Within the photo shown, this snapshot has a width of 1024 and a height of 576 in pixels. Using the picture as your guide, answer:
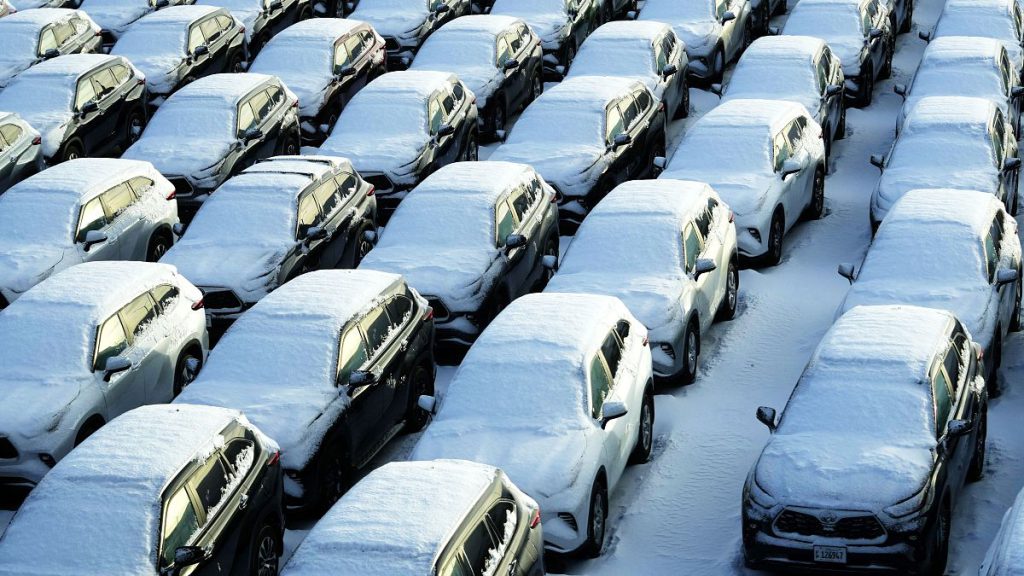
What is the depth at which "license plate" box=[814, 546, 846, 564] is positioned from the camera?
11.3 meters

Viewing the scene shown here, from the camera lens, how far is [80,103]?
20.8m

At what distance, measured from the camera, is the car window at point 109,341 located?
13742 mm

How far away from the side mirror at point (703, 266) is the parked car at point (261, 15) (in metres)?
12.3

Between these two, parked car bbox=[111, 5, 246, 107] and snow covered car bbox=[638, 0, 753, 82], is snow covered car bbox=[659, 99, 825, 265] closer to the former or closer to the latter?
snow covered car bbox=[638, 0, 753, 82]

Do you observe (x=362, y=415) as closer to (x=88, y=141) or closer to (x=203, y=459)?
(x=203, y=459)

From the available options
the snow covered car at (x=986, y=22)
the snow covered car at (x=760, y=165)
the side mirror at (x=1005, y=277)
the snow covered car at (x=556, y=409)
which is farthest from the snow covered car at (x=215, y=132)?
the snow covered car at (x=986, y=22)

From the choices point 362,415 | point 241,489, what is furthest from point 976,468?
point 241,489

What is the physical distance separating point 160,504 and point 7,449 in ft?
10.1

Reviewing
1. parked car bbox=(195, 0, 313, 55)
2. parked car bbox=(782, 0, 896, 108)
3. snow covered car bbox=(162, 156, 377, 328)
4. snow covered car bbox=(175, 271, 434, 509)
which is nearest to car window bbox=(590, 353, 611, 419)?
snow covered car bbox=(175, 271, 434, 509)

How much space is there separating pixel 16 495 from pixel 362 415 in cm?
305

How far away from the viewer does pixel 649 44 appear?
72.9ft

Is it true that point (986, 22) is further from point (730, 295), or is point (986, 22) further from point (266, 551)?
point (266, 551)

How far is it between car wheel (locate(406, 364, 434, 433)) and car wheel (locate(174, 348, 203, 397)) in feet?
7.12

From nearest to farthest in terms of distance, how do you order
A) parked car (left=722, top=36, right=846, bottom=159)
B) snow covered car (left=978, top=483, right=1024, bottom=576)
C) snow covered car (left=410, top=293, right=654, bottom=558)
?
snow covered car (left=978, top=483, right=1024, bottom=576) < snow covered car (left=410, top=293, right=654, bottom=558) < parked car (left=722, top=36, right=846, bottom=159)
